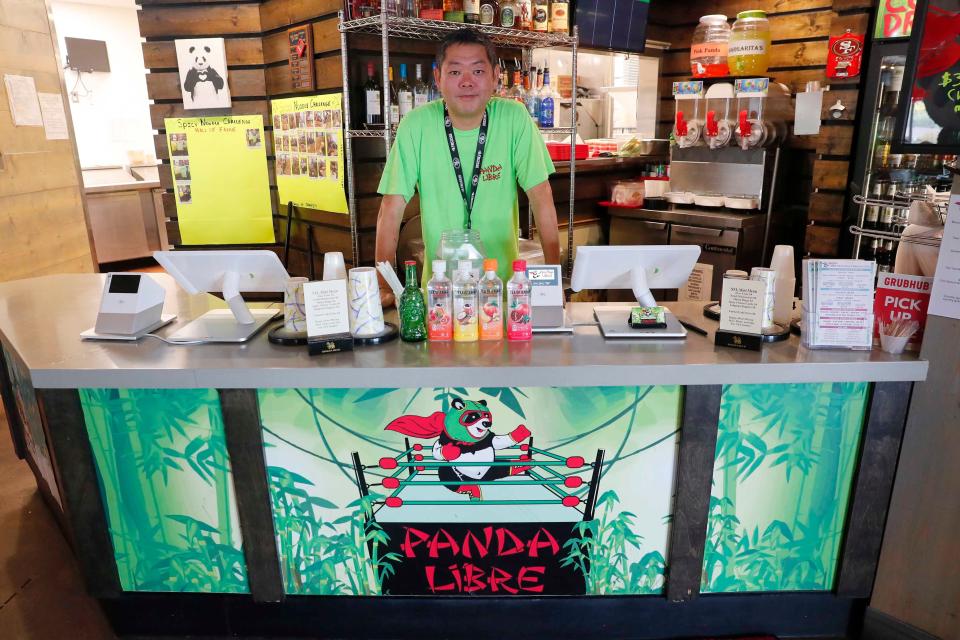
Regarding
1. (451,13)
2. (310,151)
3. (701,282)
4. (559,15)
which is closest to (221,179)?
(310,151)

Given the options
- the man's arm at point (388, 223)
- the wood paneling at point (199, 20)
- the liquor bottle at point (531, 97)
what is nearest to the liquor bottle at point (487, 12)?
the liquor bottle at point (531, 97)

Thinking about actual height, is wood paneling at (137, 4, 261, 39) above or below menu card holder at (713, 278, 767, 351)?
above

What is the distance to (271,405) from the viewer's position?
1.91 metres

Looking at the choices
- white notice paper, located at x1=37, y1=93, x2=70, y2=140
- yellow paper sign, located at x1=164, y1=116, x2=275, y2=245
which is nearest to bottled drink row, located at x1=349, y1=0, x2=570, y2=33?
yellow paper sign, located at x1=164, y1=116, x2=275, y2=245

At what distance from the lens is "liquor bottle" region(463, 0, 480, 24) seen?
340 centimetres

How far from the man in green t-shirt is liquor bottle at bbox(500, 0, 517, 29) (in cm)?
110

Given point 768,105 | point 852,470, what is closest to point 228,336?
point 852,470

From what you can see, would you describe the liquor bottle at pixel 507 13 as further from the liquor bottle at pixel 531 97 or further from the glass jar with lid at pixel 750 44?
the glass jar with lid at pixel 750 44

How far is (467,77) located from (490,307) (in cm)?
100

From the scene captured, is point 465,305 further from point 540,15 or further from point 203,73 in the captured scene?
point 203,73

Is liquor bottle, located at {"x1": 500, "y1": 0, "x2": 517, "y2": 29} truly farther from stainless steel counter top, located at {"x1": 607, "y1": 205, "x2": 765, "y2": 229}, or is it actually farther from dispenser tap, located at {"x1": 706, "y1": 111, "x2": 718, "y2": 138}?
stainless steel counter top, located at {"x1": 607, "y1": 205, "x2": 765, "y2": 229}

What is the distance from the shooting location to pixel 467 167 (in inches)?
105

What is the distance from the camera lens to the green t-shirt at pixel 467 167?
264cm

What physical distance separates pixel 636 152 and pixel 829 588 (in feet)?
12.6
